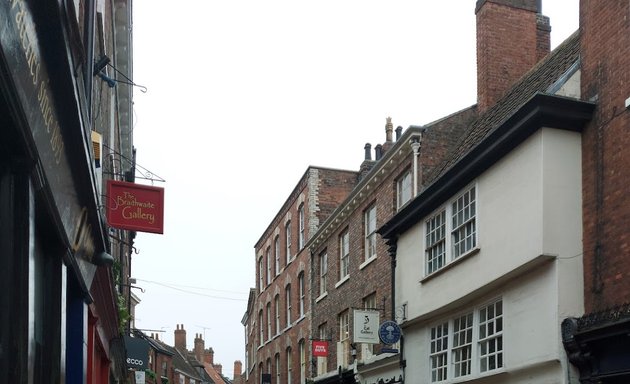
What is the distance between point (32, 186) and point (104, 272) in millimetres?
6604

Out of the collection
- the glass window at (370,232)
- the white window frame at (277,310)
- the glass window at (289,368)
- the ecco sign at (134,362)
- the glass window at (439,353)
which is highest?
the glass window at (370,232)

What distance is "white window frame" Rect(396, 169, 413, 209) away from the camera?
68.5 ft

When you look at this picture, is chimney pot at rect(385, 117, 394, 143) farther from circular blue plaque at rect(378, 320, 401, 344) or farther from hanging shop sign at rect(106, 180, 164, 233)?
hanging shop sign at rect(106, 180, 164, 233)

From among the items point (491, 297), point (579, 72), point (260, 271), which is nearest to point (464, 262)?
point (491, 297)

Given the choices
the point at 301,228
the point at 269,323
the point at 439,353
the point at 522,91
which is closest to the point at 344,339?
the point at 301,228

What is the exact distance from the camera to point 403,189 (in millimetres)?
21328

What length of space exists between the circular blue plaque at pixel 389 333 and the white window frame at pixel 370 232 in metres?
4.29

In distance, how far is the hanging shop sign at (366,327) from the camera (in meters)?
20.0

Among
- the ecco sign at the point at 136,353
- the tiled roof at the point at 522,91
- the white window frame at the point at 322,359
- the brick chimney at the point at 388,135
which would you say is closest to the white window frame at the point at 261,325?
the white window frame at the point at 322,359

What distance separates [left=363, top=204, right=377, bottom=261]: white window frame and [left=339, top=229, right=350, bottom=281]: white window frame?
1.78 meters

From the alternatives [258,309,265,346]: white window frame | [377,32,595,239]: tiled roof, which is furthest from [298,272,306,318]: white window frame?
[377,32,595,239]: tiled roof

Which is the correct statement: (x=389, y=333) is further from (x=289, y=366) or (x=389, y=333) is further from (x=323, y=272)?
(x=289, y=366)

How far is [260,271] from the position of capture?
4134 centimetres

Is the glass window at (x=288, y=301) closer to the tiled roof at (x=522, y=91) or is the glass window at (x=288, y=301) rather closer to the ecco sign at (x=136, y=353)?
the ecco sign at (x=136, y=353)
